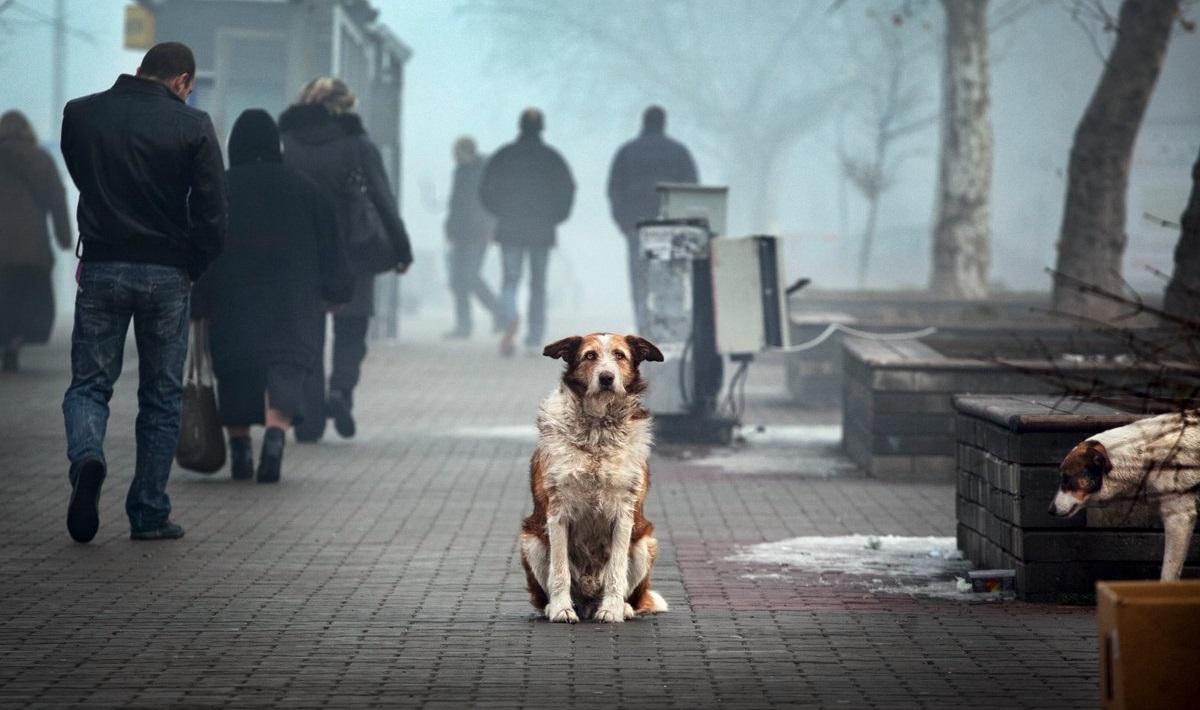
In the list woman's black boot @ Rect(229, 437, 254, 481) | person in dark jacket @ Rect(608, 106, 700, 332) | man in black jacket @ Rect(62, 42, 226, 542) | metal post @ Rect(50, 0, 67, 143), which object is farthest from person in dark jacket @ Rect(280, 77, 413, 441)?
metal post @ Rect(50, 0, 67, 143)

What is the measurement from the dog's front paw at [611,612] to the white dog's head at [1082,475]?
5.30ft

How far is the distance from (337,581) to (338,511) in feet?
7.40

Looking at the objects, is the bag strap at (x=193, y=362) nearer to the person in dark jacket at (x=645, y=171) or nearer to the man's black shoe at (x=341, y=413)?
the man's black shoe at (x=341, y=413)

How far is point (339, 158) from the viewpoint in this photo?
13211mm

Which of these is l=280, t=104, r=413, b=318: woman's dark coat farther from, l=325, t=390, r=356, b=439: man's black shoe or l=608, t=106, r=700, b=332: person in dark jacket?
l=608, t=106, r=700, b=332: person in dark jacket

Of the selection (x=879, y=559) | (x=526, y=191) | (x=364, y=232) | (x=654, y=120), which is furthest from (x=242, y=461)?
(x=526, y=191)

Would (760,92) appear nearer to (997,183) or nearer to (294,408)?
(997,183)

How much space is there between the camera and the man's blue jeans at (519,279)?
23.1 m

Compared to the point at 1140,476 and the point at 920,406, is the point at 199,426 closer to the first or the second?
the point at 920,406

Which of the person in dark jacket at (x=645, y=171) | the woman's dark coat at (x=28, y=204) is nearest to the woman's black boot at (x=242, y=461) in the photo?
the woman's dark coat at (x=28, y=204)

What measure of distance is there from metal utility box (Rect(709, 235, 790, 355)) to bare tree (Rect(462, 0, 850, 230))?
4249 centimetres

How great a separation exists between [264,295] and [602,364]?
4446 mm

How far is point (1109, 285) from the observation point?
1855cm


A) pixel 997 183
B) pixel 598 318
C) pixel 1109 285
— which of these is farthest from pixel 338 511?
pixel 997 183
